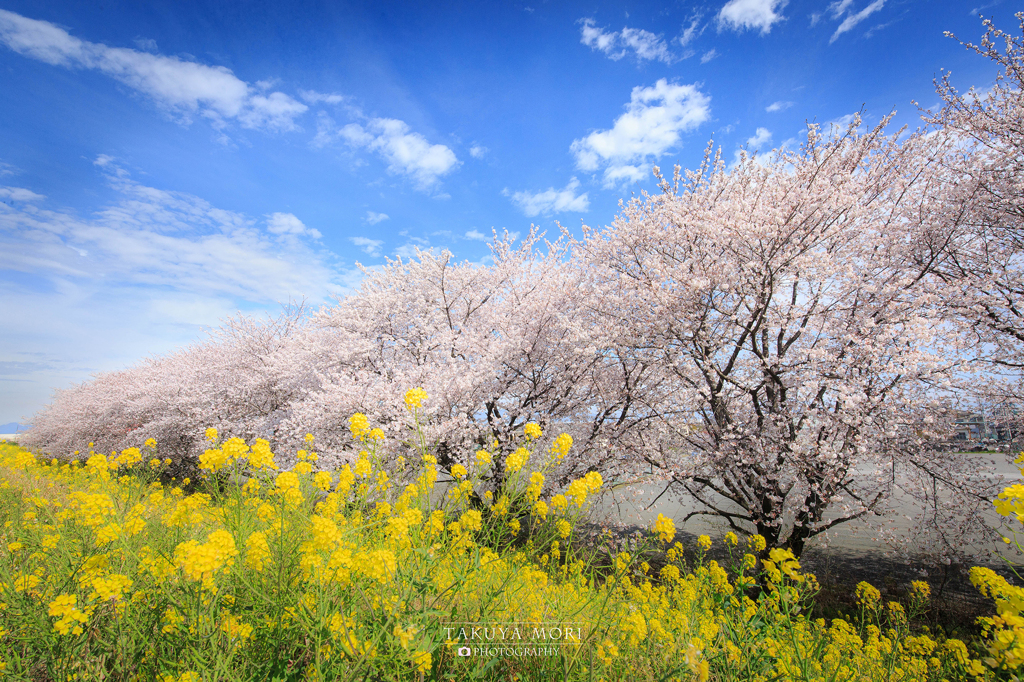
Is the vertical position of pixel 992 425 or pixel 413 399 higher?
pixel 413 399

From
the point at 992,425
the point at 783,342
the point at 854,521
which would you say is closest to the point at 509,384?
the point at 783,342

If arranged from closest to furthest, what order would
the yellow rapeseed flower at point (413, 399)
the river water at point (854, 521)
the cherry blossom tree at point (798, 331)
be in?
Result: the yellow rapeseed flower at point (413, 399) → the cherry blossom tree at point (798, 331) → the river water at point (854, 521)

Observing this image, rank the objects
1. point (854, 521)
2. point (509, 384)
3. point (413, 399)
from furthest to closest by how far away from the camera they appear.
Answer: point (509, 384), point (854, 521), point (413, 399)

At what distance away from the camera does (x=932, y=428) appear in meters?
6.21

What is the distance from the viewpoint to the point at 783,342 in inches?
274

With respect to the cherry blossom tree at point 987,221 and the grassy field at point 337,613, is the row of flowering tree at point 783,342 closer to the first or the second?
the cherry blossom tree at point 987,221

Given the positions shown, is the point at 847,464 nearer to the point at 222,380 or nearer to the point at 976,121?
the point at 976,121

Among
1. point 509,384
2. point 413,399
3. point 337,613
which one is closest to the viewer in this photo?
point 337,613

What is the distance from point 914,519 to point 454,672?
8.01m

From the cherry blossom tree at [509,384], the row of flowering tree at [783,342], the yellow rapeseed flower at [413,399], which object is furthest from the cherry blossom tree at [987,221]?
the yellow rapeseed flower at [413,399]

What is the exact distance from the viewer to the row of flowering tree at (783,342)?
600 centimetres

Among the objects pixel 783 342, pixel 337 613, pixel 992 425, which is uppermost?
pixel 783 342

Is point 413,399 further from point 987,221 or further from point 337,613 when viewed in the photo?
point 987,221

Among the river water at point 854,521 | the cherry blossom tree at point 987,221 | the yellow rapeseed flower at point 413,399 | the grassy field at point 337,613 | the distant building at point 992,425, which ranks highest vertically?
the cherry blossom tree at point 987,221
